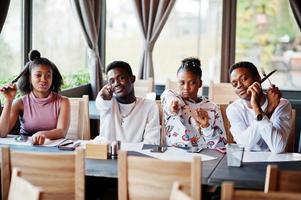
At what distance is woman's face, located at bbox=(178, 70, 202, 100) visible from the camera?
10.5 feet

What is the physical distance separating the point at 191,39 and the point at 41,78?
9.41 ft

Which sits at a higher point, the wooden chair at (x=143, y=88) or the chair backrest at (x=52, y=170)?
the wooden chair at (x=143, y=88)

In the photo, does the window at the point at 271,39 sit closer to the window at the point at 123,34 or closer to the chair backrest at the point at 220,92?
the chair backrest at the point at 220,92

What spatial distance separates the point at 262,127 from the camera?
283cm

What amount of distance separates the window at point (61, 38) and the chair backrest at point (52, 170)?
264 cm

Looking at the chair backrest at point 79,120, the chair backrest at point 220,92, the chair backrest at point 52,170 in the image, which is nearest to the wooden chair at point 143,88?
the chair backrest at point 220,92

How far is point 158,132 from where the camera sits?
323 cm

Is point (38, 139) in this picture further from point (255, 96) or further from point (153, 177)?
point (255, 96)

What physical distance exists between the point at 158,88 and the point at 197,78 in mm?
2771

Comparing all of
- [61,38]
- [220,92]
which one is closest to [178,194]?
[220,92]

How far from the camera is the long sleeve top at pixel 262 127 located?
2832mm

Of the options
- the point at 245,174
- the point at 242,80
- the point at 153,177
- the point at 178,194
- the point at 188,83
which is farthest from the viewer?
the point at 188,83

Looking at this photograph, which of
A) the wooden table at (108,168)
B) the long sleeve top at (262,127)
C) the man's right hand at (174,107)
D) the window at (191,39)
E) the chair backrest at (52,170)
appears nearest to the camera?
the chair backrest at (52,170)

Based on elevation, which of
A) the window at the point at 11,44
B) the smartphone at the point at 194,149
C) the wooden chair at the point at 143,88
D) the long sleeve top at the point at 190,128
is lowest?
the smartphone at the point at 194,149
